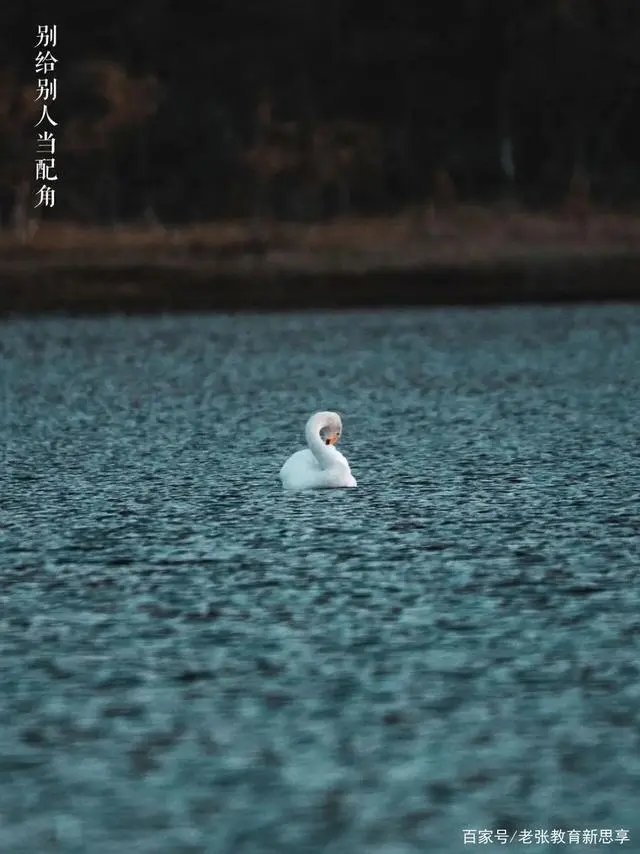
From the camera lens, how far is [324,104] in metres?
80.8

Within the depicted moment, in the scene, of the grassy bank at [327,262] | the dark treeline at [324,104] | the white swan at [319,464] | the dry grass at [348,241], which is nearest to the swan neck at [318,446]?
the white swan at [319,464]

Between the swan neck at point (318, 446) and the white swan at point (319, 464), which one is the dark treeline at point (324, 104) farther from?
the swan neck at point (318, 446)

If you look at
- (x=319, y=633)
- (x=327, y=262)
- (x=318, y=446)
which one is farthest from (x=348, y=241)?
(x=319, y=633)

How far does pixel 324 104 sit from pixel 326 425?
213 ft

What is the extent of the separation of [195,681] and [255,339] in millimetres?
28334

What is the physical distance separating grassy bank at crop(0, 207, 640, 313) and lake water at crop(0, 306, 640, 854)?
3019 cm

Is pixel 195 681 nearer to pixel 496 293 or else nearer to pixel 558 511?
pixel 558 511

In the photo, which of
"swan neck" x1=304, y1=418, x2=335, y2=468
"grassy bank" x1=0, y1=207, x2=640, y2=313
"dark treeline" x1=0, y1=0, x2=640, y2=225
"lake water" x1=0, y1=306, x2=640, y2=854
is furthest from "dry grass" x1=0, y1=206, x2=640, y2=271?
"swan neck" x1=304, y1=418, x2=335, y2=468

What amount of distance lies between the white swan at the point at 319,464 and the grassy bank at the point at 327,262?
108 feet

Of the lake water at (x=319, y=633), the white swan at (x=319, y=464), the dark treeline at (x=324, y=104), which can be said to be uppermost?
the dark treeline at (x=324, y=104)

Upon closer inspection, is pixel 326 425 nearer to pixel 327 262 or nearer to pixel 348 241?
pixel 327 262

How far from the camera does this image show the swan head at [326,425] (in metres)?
16.8

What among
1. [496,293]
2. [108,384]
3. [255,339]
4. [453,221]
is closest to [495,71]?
[453,221]

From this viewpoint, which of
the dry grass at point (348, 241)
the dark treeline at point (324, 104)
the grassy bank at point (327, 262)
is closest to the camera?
the grassy bank at point (327, 262)
